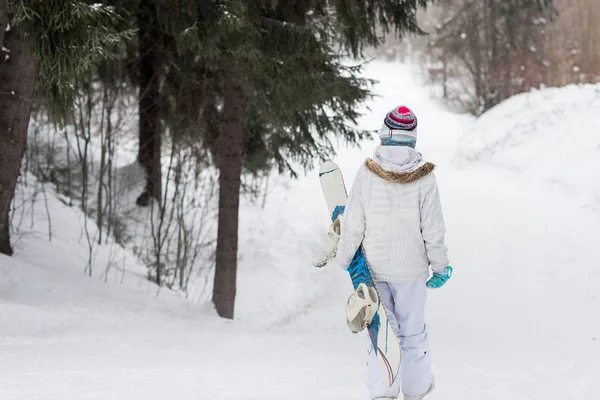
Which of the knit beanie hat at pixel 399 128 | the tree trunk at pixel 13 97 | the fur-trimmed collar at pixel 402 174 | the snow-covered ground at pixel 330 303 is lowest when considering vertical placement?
the snow-covered ground at pixel 330 303

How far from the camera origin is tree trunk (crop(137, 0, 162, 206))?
10.7m

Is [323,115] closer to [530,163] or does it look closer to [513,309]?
[513,309]

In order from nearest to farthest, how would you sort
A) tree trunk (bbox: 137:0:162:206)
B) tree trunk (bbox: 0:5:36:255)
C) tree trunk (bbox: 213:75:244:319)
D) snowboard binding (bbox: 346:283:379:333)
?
snowboard binding (bbox: 346:283:379:333) → tree trunk (bbox: 0:5:36:255) → tree trunk (bbox: 213:75:244:319) → tree trunk (bbox: 137:0:162:206)

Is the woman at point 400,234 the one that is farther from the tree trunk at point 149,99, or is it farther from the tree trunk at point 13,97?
the tree trunk at point 149,99

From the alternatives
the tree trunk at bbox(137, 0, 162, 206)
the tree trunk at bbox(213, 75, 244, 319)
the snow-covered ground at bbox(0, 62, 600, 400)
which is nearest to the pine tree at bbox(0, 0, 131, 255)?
the snow-covered ground at bbox(0, 62, 600, 400)

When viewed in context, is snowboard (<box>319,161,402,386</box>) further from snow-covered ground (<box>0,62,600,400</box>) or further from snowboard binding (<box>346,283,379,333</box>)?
snow-covered ground (<box>0,62,600,400</box>)

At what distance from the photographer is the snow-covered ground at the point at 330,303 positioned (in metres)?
5.36

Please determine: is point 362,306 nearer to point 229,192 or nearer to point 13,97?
point 13,97

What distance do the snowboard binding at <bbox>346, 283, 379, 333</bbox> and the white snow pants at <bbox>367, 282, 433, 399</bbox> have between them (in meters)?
0.15

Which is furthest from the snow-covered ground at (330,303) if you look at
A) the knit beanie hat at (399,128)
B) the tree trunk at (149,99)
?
the tree trunk at (149,99)

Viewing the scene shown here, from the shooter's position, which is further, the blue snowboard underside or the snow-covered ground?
the snow-covered ground

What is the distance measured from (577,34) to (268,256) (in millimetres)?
13176

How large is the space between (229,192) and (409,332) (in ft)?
18.7

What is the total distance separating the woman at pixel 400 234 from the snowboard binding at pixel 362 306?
0.48 feet
